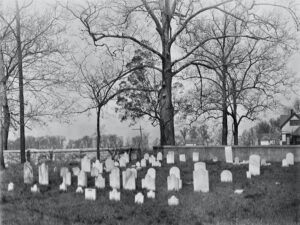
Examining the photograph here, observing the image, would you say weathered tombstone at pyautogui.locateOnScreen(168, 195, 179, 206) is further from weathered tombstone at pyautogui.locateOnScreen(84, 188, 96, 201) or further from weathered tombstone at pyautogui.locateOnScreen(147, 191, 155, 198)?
weathered tombstone at pyautogui.locateOnScreen(84, 188, 96, 201)

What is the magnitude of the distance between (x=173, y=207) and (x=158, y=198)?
0.85 meters

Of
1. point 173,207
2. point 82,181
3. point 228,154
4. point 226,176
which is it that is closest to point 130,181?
point 82,181

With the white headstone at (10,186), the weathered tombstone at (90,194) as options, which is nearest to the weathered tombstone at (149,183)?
the weathered tombstone at (90,194)

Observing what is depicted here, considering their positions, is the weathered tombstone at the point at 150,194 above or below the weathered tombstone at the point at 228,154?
below

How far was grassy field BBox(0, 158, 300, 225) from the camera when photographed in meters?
8.38

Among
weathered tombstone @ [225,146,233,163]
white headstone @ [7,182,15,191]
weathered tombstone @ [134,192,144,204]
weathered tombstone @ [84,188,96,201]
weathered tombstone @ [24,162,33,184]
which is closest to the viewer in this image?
weathered tombstone @ [134,192,144,204]

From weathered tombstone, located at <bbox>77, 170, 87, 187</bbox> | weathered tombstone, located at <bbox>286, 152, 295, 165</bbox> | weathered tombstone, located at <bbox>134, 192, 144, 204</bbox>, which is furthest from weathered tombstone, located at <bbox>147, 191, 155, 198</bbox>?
weathered tombstone, located at <bbox>286, 152, 295, 165</bbox>

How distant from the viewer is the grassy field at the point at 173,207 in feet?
27.5

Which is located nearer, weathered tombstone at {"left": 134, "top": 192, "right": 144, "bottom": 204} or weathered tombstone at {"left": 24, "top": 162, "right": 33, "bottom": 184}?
weathered tombstone at {"left": 134, "top": 192, "right": 144, "bottom": 204}

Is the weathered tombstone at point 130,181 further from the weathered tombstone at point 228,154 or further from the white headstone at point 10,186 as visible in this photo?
the weathered tombstone at point 228,154

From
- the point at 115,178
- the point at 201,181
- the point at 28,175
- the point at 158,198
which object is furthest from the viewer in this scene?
the point at 28,175

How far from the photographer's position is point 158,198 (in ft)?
32.7

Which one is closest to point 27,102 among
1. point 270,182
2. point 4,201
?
point 4,201

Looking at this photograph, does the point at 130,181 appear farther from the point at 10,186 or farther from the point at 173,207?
the point at 10,186
